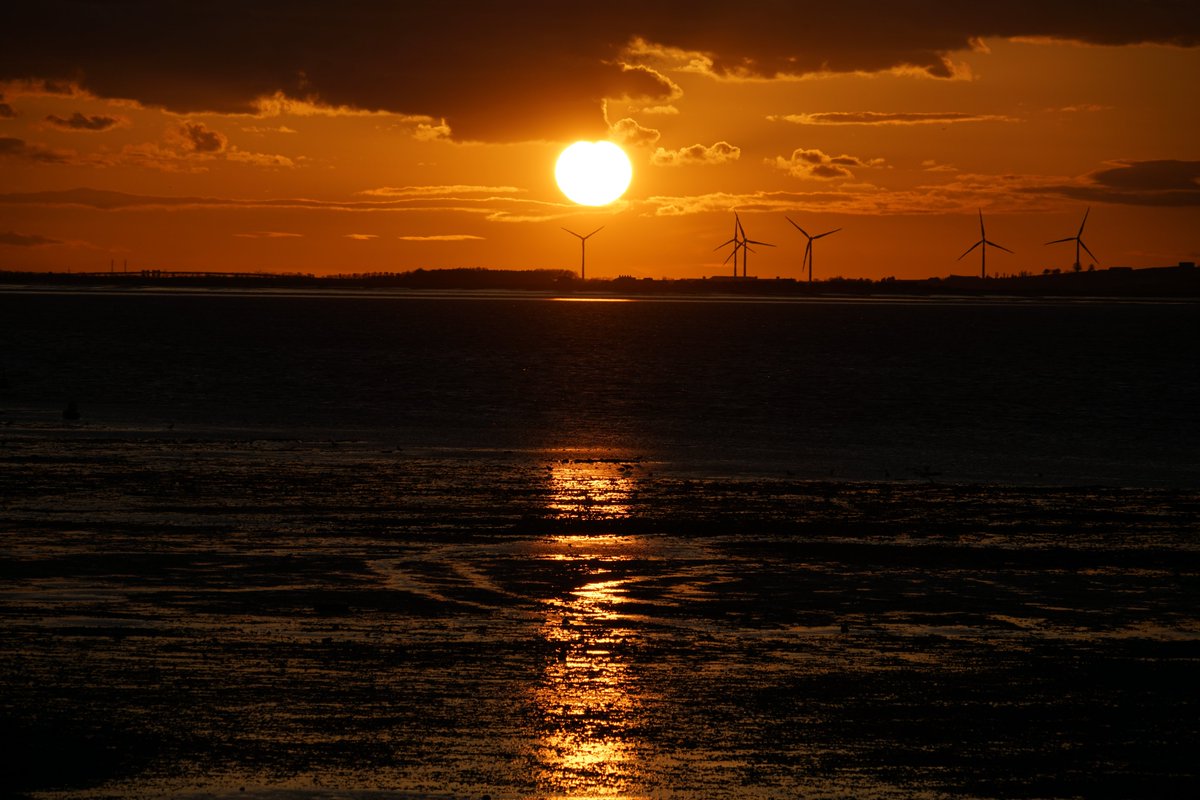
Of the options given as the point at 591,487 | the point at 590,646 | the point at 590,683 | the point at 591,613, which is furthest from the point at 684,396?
the point at 590,683

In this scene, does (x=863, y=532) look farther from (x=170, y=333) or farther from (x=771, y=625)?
(x=170, y=333)

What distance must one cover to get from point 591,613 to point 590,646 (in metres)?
2.32

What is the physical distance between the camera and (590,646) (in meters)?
20.2

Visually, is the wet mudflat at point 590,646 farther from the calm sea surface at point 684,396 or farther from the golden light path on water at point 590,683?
the calm sea surface at point 684,396

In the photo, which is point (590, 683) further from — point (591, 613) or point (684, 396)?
point (684, 396)

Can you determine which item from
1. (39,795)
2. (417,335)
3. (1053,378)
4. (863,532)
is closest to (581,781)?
(39,795)

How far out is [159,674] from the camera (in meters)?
18.0

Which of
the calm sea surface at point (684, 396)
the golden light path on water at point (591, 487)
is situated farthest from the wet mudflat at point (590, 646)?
the calm sea surface at point (684, 396)

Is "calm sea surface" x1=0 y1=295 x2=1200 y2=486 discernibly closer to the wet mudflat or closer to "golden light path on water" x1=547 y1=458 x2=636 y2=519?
"golden light path on water" x1=547 y1=458 x2=636 y2=519

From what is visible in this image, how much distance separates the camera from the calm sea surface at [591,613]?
50.1 ft

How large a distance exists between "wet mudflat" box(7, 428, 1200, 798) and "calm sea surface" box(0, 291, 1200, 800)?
7 cm

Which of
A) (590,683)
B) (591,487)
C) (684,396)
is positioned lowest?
(590,683)

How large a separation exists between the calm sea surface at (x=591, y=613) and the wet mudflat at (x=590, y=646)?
0.07 meters

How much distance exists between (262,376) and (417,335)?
66.9 m
